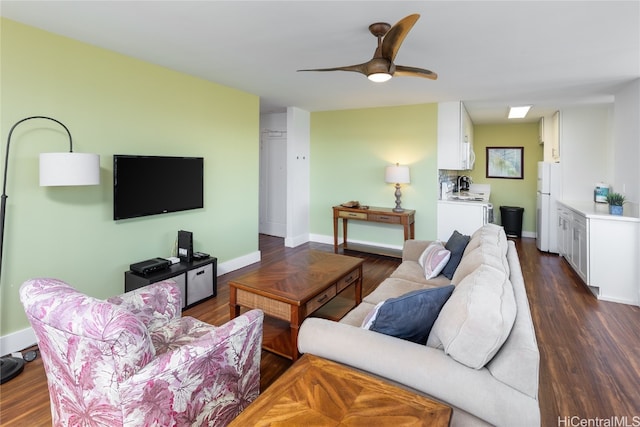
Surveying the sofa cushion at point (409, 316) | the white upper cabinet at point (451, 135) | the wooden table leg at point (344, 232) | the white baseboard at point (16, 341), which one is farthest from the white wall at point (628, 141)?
the white baseboard at point (16, 341)

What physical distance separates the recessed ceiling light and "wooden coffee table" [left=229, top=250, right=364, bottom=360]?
4079mm

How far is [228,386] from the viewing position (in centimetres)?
162

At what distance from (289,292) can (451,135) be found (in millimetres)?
3837

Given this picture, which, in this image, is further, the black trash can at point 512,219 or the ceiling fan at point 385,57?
the black trash can at point 512,219

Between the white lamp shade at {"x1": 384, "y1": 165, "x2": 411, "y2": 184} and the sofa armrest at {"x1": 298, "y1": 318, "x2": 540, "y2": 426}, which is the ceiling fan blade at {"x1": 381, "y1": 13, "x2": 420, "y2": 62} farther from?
the white lamp shade at {"x1": 384, "y1": 165, "x2": 411, "y2": 184}

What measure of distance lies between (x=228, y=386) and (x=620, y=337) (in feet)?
10.2

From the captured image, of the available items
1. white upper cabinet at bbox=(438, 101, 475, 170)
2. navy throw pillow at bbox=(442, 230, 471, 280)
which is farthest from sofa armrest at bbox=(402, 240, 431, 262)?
white upper cabinet at bbox=(438, 101, 475, 170)

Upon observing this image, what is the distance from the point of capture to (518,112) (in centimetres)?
573

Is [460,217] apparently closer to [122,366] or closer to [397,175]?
[397,175]

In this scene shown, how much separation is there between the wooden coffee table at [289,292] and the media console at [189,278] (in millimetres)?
829

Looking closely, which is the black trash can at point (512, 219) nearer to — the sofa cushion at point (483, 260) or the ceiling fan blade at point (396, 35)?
the sofa cushion at point (483, 260)

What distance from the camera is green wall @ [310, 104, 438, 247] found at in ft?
17.4

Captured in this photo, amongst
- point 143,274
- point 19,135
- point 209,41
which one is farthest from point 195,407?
point 209,41

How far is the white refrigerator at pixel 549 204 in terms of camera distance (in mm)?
5449
